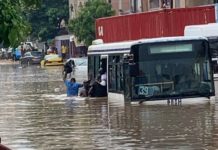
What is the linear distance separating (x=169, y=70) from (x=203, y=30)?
11.2 meters

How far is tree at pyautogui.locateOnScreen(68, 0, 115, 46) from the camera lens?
272 feet

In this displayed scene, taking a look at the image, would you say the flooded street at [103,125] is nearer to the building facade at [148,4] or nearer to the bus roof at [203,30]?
the bus roof at [203,30]

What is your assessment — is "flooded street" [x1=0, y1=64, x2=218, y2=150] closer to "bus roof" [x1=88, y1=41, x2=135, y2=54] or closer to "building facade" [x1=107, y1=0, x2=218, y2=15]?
"bus roof" [x1=88, y1=41, x2=135, y2=54]

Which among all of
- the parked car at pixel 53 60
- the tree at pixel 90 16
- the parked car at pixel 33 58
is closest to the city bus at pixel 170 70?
the tree at pixel 90 16

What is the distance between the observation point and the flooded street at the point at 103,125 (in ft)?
61.2

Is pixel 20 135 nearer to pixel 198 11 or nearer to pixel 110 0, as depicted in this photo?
pixel 198 11

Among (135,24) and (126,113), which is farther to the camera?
(135,24)

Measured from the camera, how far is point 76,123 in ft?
80.8

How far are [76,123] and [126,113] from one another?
3.40m

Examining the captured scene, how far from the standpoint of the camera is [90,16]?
8350cm

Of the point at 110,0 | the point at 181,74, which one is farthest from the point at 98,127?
the point at 110,0

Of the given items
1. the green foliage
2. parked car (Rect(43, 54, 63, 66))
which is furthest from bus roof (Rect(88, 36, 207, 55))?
the green foliage

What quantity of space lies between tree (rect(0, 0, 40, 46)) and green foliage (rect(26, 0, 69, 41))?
102127 millimetres

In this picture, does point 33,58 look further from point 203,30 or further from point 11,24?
point 11,24
